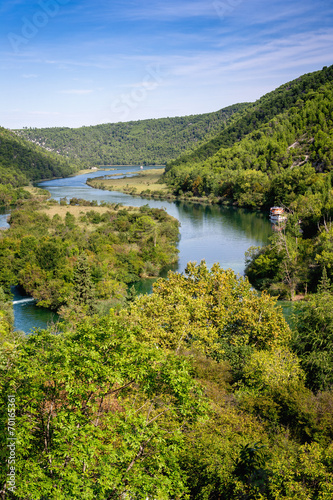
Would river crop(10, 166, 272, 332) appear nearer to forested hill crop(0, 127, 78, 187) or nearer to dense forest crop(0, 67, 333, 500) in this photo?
dense forest crop(0, 67, 333, 500)

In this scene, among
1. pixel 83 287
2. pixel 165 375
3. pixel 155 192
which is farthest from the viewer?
pixel 155 192

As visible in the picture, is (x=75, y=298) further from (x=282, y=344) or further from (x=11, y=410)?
(x=11, y=410)

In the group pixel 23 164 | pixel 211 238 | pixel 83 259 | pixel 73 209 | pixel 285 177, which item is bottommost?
pixel 211 238

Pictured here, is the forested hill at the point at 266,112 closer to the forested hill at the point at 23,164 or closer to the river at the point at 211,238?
the forested hill at the point at 23,164

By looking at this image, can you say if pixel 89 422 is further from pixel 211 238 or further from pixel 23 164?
pixel 23 164

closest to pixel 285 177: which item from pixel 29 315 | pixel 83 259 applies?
pixel 83 259

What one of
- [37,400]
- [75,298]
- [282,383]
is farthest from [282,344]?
[75,298]

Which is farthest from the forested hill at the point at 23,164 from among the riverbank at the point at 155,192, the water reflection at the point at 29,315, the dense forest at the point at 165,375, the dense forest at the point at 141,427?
the dense forest at the point at 141,427
